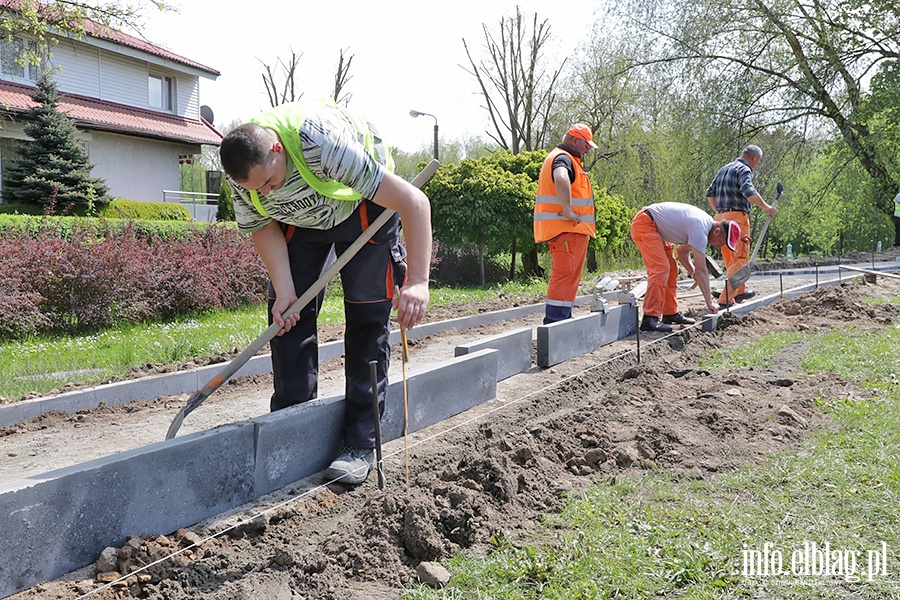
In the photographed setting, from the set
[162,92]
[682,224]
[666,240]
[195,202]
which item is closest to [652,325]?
[666,240]

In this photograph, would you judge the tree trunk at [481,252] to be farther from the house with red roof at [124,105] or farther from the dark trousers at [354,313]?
the house with red roof at [124,105]

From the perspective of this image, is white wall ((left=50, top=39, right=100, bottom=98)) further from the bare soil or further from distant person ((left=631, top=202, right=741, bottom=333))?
the bare soil

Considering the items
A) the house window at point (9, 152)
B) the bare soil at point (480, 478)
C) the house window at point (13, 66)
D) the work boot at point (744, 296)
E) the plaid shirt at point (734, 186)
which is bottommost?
the bare soil at point (480, 478)

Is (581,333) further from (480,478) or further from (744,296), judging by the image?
(744,296)

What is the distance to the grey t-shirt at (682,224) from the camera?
744 centimetres

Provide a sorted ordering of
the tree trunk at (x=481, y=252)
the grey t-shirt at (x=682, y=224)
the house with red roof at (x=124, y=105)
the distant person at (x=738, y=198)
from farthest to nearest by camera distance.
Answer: the house with red roof at (x=124, y=105) < the tree trunk at (x=481, y=252) < the distant person at (x=738, y=198) < the grey t-shirt at (x=682, y=224)

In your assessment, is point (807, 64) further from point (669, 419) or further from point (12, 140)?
point (12, 140)

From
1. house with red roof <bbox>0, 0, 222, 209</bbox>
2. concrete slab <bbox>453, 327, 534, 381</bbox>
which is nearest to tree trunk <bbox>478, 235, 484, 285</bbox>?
concrete slab <bbox>453, 327, 534, 381</bbox>

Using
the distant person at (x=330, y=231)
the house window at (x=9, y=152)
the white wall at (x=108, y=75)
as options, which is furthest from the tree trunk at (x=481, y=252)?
the white wall at (x=108, y=75)

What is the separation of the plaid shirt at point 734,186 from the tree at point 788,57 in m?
9.52

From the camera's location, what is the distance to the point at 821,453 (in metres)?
3.45

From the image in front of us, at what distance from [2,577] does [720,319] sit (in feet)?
24.0

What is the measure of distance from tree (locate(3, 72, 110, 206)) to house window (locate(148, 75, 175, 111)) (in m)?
6.65

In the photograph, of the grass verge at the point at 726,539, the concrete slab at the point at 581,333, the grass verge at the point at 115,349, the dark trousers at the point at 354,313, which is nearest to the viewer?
the grass verge at the point at 726,539
